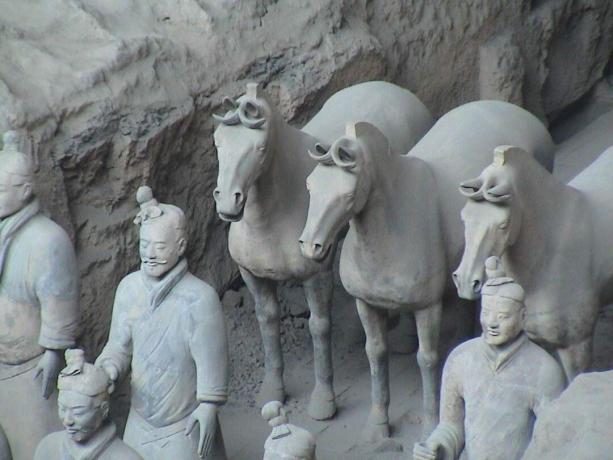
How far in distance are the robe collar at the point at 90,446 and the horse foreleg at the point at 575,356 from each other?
221cm

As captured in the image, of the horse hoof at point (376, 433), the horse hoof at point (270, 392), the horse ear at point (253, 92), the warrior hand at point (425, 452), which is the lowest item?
the horse hoof at point (376, 433)

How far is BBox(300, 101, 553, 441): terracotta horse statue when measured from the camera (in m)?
7.46

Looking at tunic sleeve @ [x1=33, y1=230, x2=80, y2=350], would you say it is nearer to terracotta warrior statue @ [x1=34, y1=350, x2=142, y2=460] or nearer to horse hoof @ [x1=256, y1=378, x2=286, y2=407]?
terracotta warrior statue @ [x1=34, y1=350, x2=142, y2=460]

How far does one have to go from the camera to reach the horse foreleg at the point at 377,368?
816 cm

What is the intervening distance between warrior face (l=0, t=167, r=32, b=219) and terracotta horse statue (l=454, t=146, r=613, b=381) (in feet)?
6.63

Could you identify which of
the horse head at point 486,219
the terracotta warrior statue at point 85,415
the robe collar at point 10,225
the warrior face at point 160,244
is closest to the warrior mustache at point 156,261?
the warrior face at point 160,244

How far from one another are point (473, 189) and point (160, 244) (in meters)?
1.40

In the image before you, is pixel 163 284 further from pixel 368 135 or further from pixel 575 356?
pixel 575 356

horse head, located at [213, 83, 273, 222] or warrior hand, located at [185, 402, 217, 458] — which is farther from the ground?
horse head, located at [213, 83, 273, 222]

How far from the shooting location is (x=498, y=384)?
6.29m

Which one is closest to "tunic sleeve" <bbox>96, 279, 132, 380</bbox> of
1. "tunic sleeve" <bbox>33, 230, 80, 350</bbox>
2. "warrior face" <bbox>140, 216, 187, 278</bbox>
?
"warrior face" <bbox>140, 216, 187, 278</bbox>

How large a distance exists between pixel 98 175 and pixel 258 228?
1.08 m

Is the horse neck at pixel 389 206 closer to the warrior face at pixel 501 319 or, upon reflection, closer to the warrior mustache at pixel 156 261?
the warrior mustache at pixel 156 261

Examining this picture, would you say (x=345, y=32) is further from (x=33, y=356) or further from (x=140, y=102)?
(x=33, y=356)
